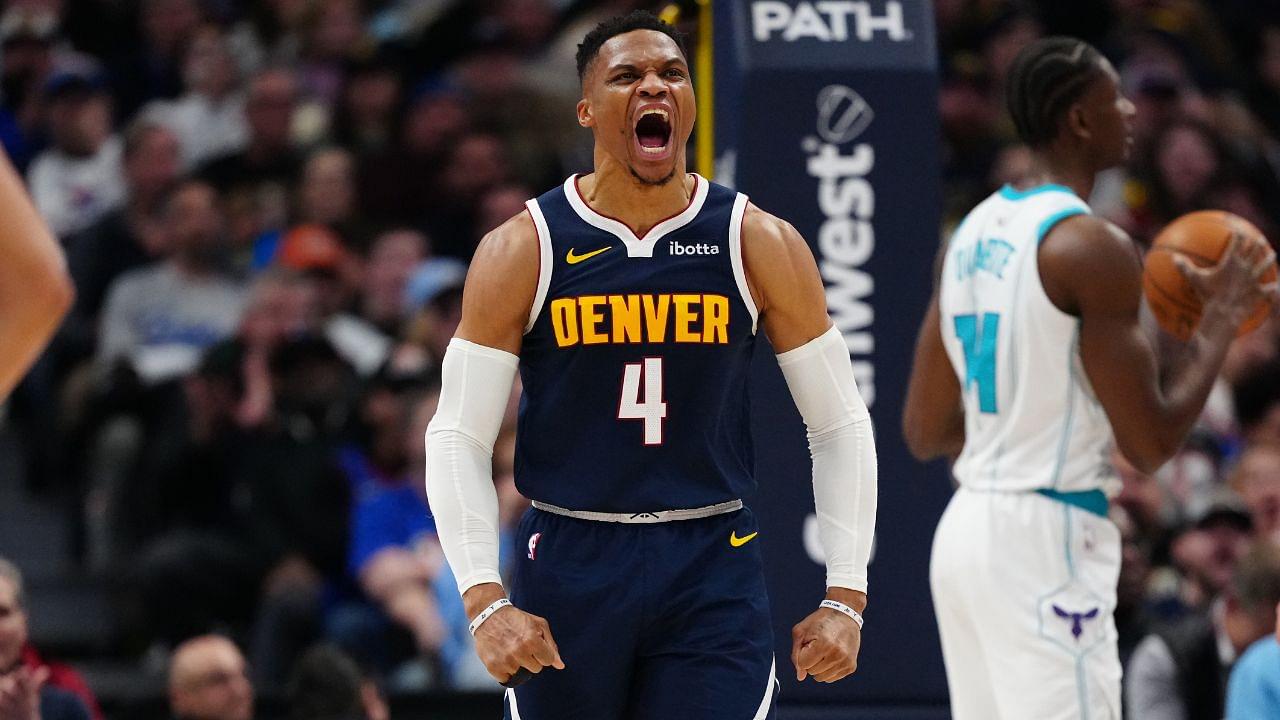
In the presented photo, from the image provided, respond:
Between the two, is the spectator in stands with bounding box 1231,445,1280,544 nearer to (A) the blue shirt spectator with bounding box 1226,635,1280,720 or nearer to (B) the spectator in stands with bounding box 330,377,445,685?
(A) the blue shirt spectator with bounding box 1226,635,1280,720

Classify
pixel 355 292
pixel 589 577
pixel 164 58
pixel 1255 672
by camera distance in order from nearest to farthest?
1. pixel 589 577
2. pixel 1255 672
3. pixel 355 292
4. pixel 164 58

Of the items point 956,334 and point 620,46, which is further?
point 956,334

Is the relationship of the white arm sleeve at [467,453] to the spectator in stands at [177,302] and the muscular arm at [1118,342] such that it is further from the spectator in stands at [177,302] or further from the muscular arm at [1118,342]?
the spectator in stands at [177,302]

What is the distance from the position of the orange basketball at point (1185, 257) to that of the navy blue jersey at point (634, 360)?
170 centimetres

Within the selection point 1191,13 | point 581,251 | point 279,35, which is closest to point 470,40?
point 279,35

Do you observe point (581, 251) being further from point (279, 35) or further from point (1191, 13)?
point (1191, 13)

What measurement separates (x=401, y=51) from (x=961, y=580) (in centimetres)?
735

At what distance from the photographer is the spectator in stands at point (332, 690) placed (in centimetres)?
644

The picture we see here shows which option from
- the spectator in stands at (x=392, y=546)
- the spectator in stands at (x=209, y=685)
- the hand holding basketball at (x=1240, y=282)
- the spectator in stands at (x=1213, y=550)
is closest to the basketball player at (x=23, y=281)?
the hand holding basketball at (x=1240, y=282)

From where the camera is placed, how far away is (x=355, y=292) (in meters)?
9.45

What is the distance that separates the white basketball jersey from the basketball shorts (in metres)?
0.08

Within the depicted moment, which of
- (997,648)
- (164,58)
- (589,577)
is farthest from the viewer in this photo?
(164,58)

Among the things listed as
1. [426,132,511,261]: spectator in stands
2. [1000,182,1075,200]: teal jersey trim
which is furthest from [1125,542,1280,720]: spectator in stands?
[426,132,511,261]: spectator in stands

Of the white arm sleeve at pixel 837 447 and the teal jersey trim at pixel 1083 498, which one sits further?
the teal jersey trim at pixel 1083 498
